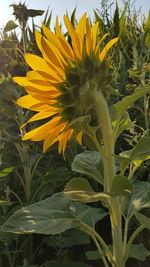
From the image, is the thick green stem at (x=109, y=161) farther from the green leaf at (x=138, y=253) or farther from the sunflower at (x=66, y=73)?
the green leaf at (x=138, y=253)

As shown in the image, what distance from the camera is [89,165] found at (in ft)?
2.15

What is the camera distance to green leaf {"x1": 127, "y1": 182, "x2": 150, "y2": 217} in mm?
613

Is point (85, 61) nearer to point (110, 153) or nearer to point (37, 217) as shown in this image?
point (110, 153)

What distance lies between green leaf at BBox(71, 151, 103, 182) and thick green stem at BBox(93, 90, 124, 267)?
0.04 metres

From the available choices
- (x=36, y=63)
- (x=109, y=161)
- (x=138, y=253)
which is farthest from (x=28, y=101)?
(x=138, y=253)

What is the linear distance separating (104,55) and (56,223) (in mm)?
285

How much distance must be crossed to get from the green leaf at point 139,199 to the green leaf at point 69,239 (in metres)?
0.21

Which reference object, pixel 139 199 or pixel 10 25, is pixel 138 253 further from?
pixel 10 25

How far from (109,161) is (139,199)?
5.8 inches

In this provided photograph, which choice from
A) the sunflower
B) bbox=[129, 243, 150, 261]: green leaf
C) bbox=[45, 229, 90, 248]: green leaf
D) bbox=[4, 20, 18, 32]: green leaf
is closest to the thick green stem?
the sunflower

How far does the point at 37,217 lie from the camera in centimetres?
58

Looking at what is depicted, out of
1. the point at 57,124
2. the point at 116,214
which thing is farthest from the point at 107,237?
the point at 57,124

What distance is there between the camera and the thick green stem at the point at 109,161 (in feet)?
1.79

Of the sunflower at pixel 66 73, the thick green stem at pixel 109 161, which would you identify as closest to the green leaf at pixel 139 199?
the thick green stem at pixel 109 161
